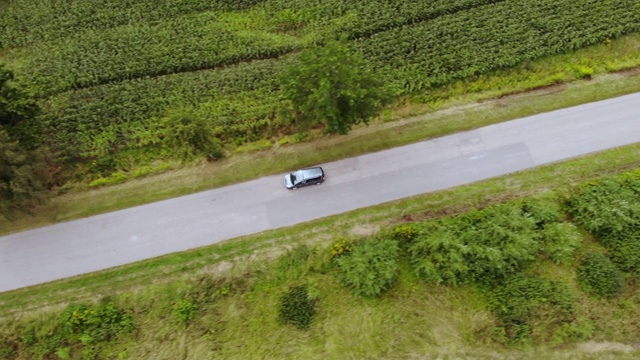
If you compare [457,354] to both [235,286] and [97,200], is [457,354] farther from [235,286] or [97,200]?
[97,200]

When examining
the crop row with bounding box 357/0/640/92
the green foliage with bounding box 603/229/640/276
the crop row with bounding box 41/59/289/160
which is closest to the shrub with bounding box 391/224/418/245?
the crop row with bounding box 357/0/640/92

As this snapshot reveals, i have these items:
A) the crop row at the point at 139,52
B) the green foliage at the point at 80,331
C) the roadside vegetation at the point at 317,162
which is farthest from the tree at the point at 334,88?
the green foliage at the point at 80,331

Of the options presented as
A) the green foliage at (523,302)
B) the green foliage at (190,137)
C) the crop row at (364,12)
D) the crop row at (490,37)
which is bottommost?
the green foliage at (523,302)

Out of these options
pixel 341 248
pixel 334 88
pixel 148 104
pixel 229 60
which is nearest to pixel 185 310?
pixel 341 248

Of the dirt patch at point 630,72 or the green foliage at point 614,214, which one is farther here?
the dirt patch at point 630,72

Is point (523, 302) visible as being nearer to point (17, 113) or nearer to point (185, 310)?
point (185, 310)

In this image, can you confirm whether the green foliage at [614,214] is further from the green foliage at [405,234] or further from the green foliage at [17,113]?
the green foliage at [17,113]
